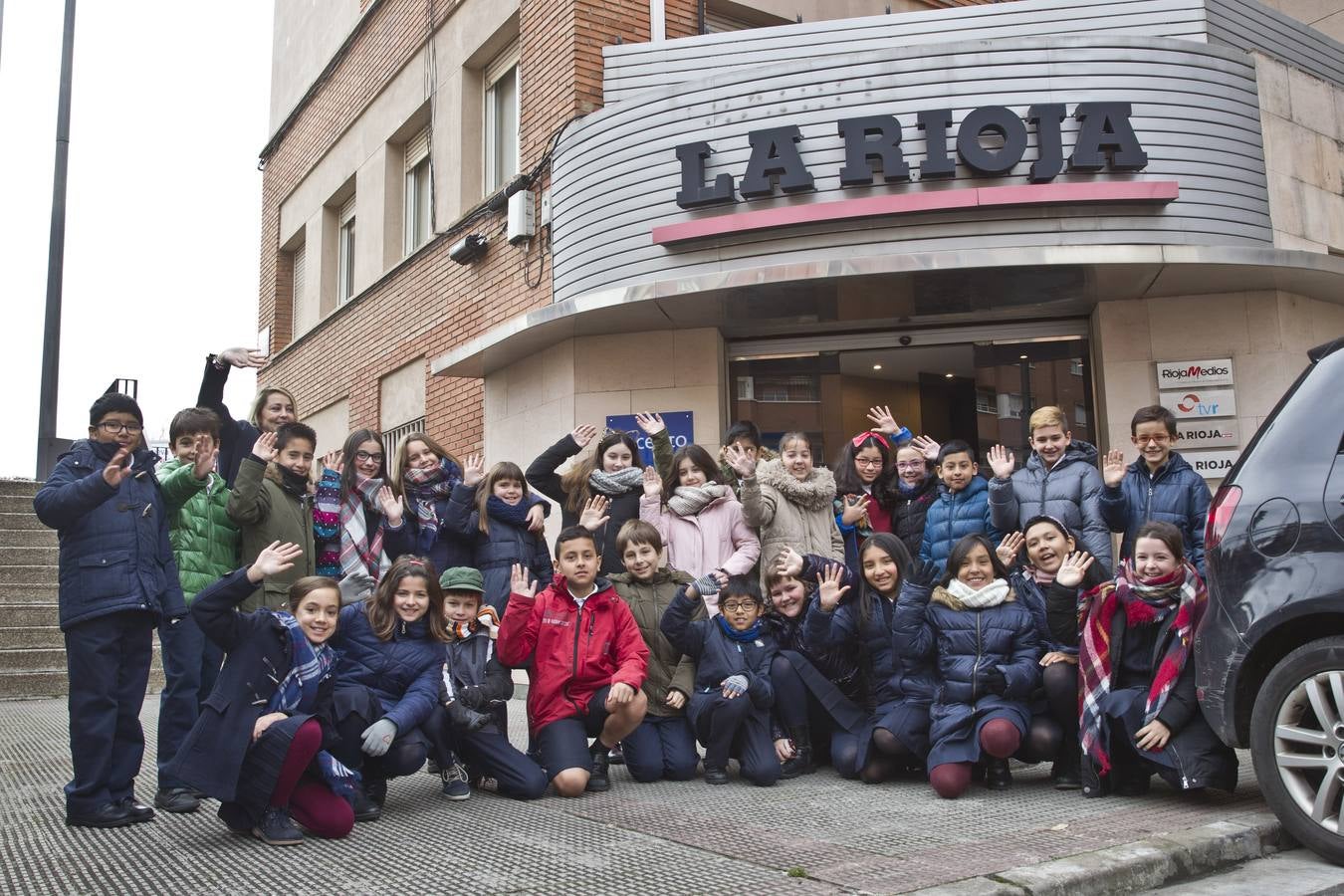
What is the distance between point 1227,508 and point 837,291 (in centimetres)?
536

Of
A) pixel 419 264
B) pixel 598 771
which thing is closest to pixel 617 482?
pixel 598 771

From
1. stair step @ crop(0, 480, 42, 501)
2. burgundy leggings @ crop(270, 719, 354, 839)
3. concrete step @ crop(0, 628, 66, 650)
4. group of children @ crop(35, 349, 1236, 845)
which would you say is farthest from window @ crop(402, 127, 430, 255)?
burgundy leggings @ crop(270, 719, 354, 839)

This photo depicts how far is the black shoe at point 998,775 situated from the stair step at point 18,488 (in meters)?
10.7

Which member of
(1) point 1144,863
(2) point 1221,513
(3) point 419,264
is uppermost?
(3) point 419,264

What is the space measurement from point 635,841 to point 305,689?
1.48 metres

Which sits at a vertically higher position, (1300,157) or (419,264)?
(419,264)

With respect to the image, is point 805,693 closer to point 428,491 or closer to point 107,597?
point 428,491

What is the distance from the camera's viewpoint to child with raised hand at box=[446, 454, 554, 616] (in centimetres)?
647

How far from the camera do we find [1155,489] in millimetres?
6125

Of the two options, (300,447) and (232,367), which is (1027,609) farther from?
(232,367)

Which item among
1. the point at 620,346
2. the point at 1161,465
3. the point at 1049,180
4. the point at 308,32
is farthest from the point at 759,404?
the point at 308,32

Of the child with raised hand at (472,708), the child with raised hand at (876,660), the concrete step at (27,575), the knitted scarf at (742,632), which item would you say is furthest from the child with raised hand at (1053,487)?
the concrete step at (27,575)

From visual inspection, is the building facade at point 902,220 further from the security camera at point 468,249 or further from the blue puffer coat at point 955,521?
the blue puffer coat at point 955,521

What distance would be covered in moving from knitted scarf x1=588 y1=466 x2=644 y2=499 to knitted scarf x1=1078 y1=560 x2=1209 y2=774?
2.72 meters
